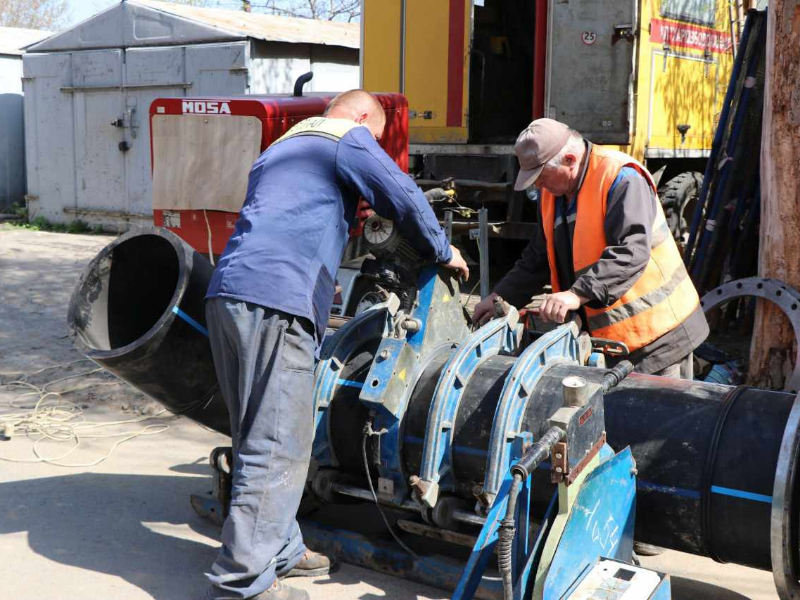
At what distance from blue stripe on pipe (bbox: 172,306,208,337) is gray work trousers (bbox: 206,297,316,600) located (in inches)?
13.8

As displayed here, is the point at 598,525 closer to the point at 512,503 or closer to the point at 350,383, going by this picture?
the point at 512,503

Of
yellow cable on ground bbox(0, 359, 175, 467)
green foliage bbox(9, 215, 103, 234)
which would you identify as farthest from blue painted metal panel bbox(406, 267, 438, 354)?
green foliage bbox(9, 215, 103, 234)

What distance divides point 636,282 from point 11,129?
533 inches

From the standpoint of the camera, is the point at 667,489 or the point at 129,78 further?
the point at 129,78

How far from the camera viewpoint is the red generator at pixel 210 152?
5848 millimetres

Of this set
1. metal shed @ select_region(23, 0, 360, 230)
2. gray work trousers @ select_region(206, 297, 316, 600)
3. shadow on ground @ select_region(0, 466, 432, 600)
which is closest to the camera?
gray work trousers @ select_region(206, 297, 316, 600)

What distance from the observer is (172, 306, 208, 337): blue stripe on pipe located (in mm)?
3525

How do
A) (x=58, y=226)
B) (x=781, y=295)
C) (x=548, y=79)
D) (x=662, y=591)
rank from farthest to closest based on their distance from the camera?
1. (x=58, y=226)
2. (x=548, y=79)
3. (x=781, y=295)
4. (x=662, y=591)

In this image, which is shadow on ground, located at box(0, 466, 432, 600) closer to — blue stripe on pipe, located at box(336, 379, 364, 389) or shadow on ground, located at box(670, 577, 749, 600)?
blue stripe on pipe, located at box(336, 379, 364, 389)

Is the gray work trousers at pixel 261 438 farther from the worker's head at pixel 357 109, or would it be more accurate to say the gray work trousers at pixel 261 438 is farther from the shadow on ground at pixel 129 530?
the worker's head at pixel 357 109

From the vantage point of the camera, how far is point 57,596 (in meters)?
3.34

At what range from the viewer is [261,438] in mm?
3143

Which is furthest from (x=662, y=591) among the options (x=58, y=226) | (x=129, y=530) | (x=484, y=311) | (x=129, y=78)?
(x=58, y=226)

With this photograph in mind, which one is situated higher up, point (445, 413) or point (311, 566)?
point (445, 413)
